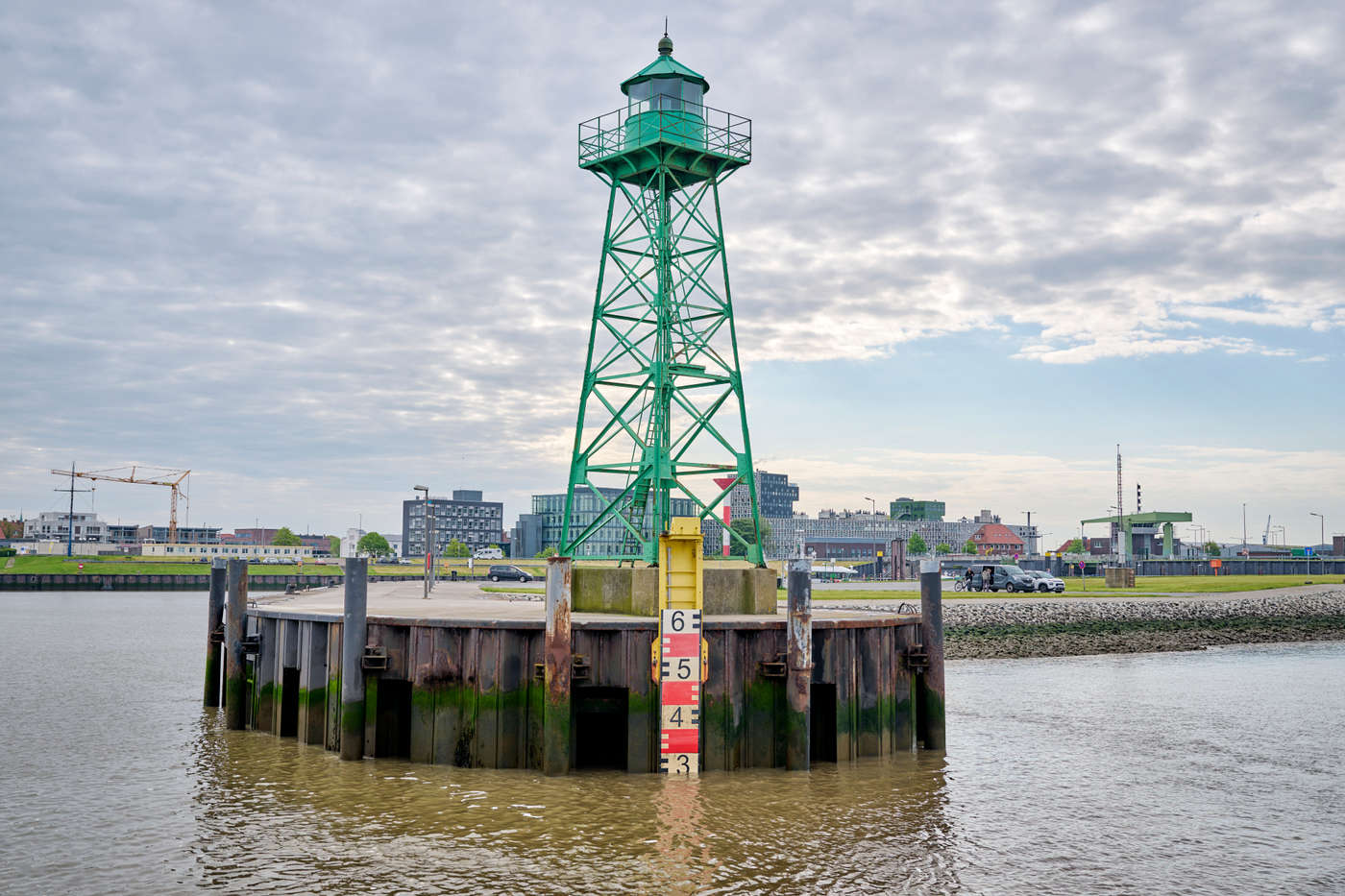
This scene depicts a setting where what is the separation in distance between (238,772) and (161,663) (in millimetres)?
21522

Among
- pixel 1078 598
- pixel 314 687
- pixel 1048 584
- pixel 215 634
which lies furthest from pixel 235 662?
pixel 1048 584

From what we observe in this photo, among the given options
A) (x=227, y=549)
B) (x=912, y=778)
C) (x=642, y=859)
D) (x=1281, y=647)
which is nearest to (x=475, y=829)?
(x=642, y=859)

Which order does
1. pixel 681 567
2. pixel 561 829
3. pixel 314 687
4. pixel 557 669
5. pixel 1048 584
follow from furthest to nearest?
pixel 1048 584 < pixel 314 687 < pixel 681 567 < pixel 557 669 < pixel 561 829

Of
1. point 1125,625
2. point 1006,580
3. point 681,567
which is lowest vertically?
point 1125,625

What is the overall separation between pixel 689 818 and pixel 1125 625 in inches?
1630

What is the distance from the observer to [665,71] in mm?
26672

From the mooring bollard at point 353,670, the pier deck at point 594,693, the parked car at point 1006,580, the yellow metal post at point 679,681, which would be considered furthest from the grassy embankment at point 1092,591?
the yellow metal post at point 679,681

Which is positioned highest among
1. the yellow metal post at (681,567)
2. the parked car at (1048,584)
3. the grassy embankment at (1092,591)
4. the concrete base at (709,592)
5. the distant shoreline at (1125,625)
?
the yellow metal post at (681,567)

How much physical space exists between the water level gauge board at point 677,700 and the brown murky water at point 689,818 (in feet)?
1.88

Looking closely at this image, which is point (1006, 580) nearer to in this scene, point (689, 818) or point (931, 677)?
point (931, 677)

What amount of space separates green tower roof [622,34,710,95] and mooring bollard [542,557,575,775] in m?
15.2

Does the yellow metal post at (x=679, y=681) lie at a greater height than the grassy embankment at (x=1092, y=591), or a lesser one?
greater

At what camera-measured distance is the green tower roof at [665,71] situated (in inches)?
1049

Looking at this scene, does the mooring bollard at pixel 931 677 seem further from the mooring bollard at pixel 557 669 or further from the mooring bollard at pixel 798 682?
the mooring bollard at pixel 557 669
